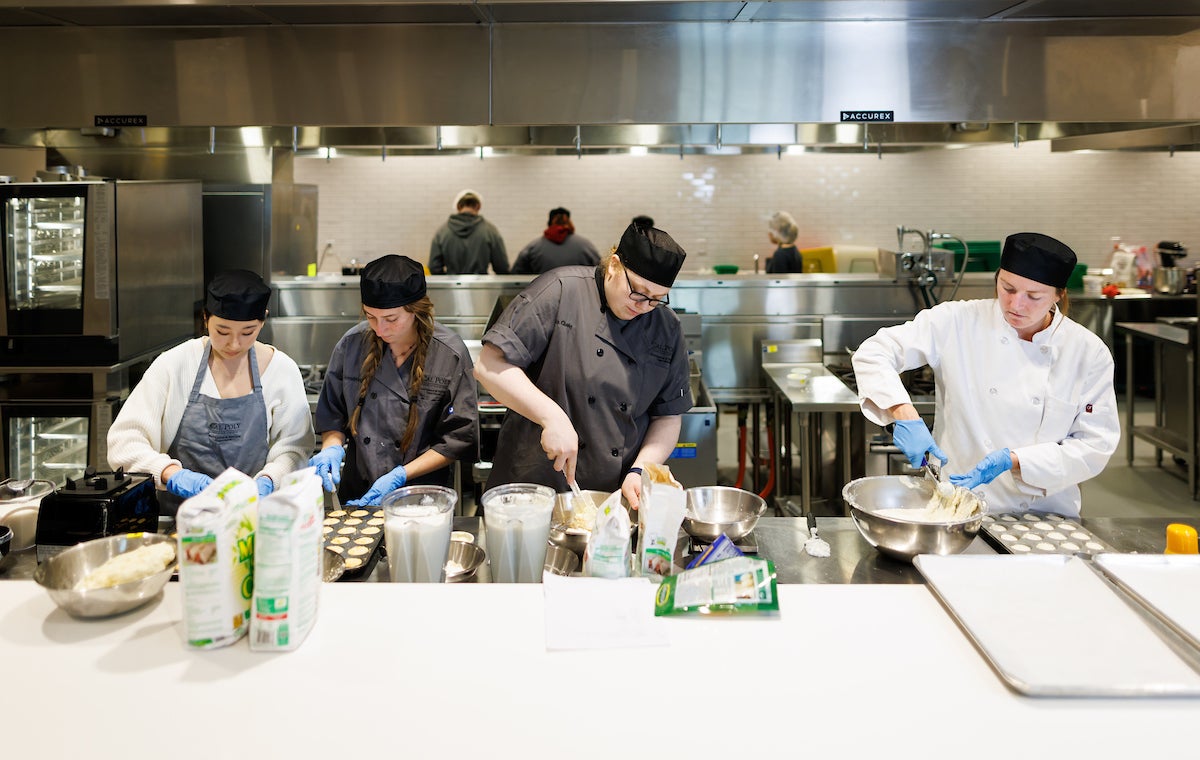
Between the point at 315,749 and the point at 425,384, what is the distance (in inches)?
63.7

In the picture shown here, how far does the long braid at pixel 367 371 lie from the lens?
2766mm

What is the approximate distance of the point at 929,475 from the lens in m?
2.24

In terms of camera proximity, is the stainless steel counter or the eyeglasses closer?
the stainless steel counter

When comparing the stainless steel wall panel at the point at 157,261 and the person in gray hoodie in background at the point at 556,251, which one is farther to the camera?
the person in gray hoodie in background at the point at 556,251

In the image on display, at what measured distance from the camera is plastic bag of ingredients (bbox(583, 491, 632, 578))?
172 centimetres

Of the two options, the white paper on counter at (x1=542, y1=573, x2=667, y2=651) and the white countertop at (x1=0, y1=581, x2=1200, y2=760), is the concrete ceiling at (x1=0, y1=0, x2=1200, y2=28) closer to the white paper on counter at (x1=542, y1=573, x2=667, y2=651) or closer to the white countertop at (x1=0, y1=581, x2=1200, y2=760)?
the white paper on counter at (x1=542, y1=573, x2=667, y2=651)

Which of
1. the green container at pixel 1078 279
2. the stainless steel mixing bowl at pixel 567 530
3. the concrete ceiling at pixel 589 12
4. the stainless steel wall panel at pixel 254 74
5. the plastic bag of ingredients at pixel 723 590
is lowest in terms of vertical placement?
the plastic bag of ingredients at pixel 723 590

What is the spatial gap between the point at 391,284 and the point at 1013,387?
1.80 meters

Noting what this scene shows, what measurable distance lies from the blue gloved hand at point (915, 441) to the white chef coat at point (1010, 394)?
149 mm

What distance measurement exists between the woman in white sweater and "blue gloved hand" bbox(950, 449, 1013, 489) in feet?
5.97

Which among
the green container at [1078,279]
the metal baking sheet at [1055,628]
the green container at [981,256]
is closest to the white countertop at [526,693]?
the metal baking sheet at [1055,628]

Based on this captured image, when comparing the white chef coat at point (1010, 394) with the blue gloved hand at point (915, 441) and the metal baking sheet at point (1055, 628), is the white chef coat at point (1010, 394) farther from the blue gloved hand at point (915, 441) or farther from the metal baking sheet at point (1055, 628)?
the metal baking sheet at point (1055, 628)

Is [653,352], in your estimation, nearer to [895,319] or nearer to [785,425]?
[785,425]

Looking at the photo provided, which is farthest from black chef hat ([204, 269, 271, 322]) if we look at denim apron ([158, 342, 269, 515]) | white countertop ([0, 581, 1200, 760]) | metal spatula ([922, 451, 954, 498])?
metal spatula ([922, 451, 954, 498])
